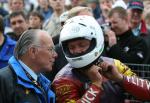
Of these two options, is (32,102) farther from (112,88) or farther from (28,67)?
(112,88)

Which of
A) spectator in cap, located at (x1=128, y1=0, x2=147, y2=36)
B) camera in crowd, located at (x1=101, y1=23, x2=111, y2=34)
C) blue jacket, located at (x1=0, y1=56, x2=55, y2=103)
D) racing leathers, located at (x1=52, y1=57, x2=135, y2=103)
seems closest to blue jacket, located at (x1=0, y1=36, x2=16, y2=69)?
camera in crowd, located at (x1=101, y1=23, x2=111, y2=34)

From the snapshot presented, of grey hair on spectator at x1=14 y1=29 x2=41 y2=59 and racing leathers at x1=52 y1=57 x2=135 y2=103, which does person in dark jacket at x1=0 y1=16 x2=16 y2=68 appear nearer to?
racing leathers at x1=52 y1=57 x2=135 y2=103

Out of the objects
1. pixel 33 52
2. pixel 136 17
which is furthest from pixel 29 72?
pixel 136 17

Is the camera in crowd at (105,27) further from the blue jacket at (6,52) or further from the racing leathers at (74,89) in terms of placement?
the racing leathers at (74,89)

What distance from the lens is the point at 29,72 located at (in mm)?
3836

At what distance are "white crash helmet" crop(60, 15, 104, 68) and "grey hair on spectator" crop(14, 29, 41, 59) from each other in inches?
9.4

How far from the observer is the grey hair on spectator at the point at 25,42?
3.88 meters

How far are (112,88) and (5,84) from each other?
995 mm

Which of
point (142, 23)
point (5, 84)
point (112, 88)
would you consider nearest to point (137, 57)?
point (142, 23)

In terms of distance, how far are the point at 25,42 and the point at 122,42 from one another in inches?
94.8

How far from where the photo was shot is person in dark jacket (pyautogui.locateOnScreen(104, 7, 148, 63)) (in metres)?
5.78

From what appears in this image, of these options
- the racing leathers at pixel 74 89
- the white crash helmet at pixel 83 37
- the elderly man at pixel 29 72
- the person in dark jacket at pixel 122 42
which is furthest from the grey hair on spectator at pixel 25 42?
the person in dark jacket at pixel 122 42

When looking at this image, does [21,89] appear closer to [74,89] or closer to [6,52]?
[74,89]

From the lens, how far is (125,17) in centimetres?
624
